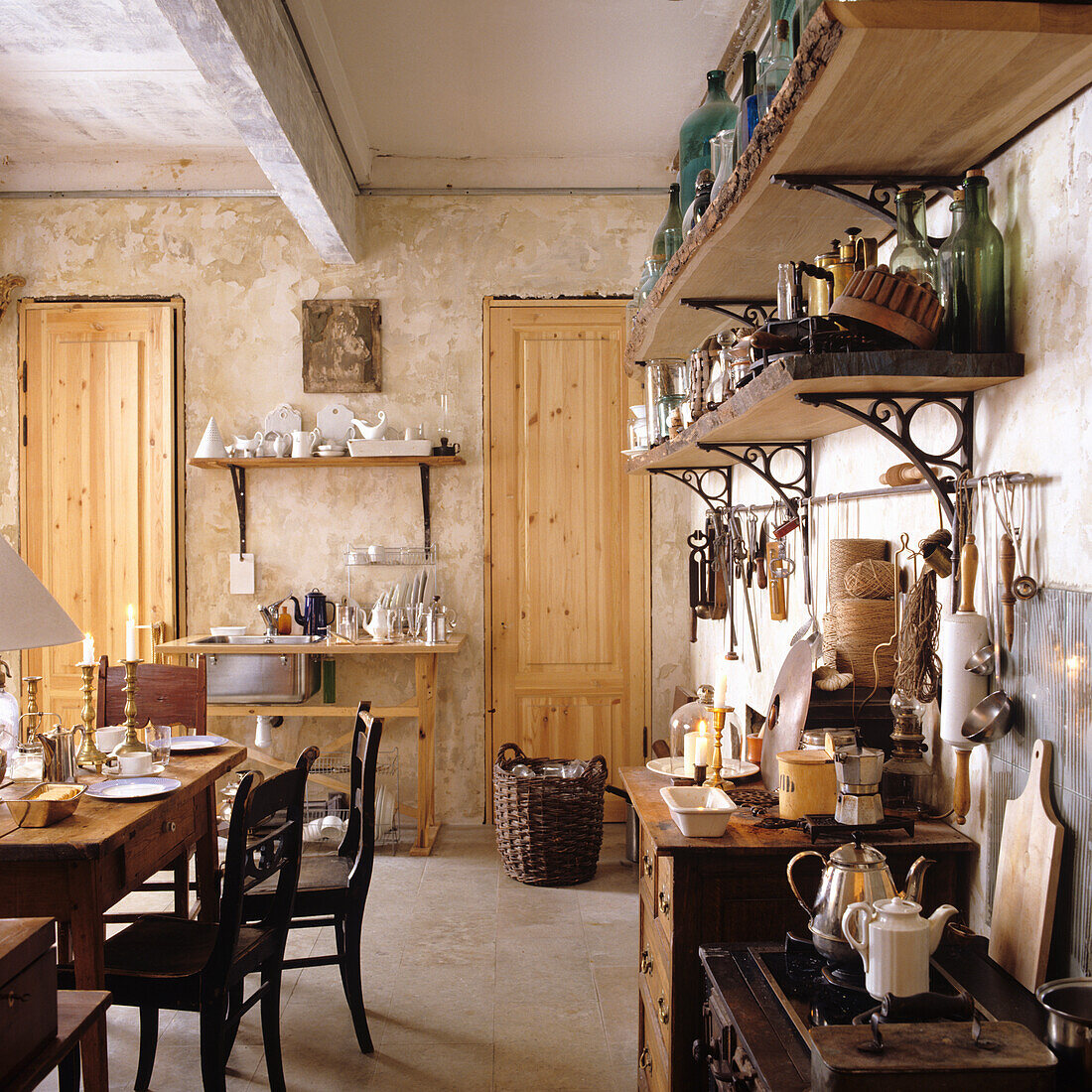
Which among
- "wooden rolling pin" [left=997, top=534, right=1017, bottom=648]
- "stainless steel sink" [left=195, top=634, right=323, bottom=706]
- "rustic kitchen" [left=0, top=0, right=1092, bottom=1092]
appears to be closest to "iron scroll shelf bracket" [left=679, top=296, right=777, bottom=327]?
"rustic kitchen" [left=0, top=0, right=1092, bottom=1092]

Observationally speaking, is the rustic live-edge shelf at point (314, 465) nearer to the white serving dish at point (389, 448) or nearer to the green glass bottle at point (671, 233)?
the white serving dish at point (389, 448)

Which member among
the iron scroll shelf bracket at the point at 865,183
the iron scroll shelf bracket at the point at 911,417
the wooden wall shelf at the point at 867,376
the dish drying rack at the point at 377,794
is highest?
the iron scroll shelf bracket at the point at 865,183

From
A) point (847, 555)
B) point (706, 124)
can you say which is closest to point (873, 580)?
point (847, 555)

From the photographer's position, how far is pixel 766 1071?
3.89 feet

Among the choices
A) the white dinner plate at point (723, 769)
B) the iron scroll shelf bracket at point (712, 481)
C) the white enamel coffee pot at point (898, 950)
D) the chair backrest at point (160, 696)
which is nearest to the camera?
the white enamel coffee pot at point (898, 950)

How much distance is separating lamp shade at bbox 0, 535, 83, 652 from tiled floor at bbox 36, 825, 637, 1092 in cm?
147

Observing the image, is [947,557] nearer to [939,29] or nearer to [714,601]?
[939,29]

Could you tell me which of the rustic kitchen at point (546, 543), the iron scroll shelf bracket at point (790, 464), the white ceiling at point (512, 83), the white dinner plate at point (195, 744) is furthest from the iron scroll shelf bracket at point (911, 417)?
the white dinner plate at point (195, 744)

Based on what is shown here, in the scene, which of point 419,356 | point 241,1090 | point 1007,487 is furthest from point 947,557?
point 419,356

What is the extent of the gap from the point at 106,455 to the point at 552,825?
289cm

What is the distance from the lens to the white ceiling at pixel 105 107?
3.36 metres

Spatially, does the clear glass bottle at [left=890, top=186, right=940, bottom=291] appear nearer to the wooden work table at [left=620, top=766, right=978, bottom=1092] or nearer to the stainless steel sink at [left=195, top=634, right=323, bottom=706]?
the wooden work table at [left=620, top=766, right=978, bottom=1092]

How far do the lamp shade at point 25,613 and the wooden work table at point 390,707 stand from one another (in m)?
2.54

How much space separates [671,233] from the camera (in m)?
3.07
